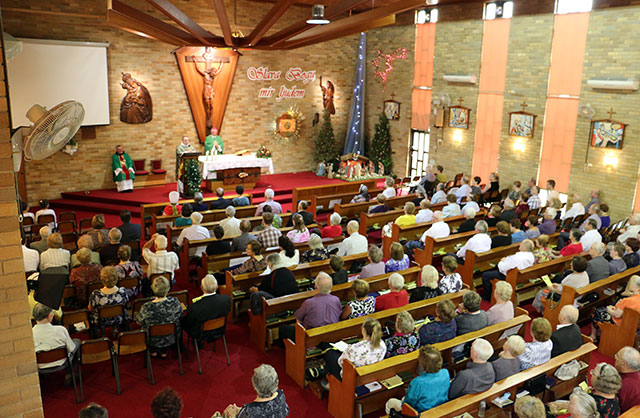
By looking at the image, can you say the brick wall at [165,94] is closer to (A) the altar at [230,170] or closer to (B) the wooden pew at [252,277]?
(A) the altar at [230,170]

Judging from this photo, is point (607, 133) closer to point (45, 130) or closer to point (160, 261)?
point (160, 261)

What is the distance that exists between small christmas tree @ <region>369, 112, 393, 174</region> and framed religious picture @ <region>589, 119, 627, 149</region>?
674 cm

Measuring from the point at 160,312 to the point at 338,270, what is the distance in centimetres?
225

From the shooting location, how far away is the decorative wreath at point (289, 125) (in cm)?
1645

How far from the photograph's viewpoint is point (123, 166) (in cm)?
1362

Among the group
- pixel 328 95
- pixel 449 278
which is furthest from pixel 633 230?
pixel 328 95

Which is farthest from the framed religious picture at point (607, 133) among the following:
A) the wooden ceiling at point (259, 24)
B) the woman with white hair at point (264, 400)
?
the woman with white hair at point (264, 400)

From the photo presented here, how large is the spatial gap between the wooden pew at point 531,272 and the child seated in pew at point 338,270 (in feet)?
7.60

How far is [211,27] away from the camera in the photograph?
1445 centimetres

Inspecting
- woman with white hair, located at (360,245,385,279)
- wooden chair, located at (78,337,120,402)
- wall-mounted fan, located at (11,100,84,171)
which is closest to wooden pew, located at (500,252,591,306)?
woman with white hair, located at (360,245,385,279)

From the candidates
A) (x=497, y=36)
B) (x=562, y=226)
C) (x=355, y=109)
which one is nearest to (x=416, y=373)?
(x=562, y=226)

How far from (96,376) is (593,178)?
1064 cm

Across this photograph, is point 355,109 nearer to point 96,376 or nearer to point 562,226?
point 562,226

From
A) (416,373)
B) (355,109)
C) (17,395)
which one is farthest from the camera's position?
(355,109)
